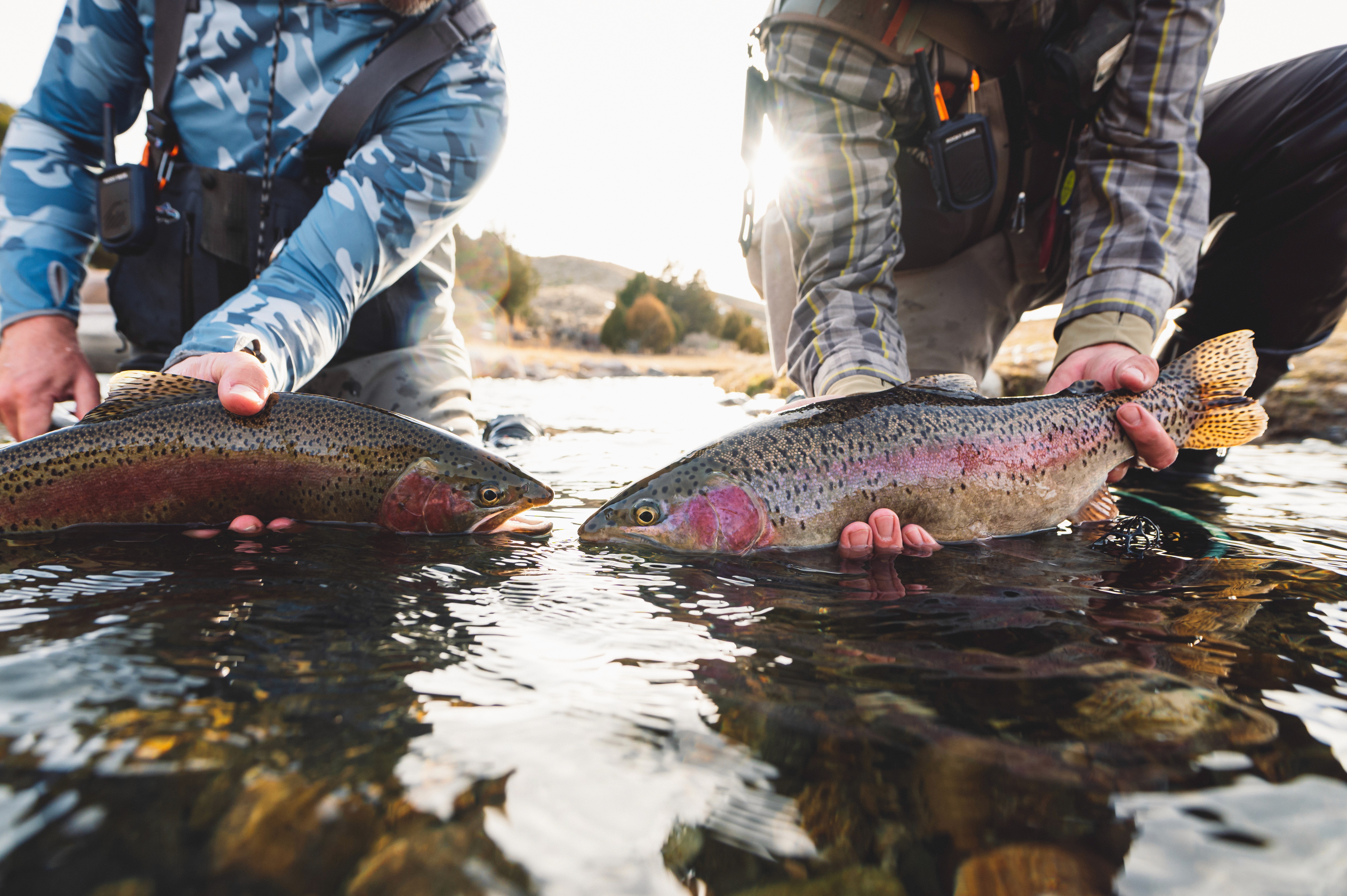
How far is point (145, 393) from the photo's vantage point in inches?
104

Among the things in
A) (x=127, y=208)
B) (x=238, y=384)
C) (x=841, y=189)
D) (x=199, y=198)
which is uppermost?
(x=841, y=189)

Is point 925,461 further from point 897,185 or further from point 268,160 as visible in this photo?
point 268,160

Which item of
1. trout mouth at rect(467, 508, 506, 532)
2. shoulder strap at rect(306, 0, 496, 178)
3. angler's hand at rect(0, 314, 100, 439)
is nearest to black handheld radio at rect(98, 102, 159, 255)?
angler's hand at rect(0, 314, 100, 439)

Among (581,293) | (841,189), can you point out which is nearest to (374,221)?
(841,189)

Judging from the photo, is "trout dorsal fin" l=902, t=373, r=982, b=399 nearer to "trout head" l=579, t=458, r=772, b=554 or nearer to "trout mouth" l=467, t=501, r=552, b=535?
"trout head" l=579, t=458, r=772, b=554

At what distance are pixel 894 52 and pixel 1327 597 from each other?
126 inches

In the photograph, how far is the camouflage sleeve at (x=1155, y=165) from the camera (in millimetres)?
3439

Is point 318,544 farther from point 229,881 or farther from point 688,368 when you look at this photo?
point 688,368

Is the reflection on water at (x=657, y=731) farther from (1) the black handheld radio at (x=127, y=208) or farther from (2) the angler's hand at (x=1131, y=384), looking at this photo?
(1) the black handheld radio at (x=127, y=208)

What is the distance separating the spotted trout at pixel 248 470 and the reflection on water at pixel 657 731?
45cm

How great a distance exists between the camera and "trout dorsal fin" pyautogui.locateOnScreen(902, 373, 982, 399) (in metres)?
2.88

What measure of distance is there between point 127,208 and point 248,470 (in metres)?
2.03

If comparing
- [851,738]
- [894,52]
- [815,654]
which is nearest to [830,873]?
[851,738]

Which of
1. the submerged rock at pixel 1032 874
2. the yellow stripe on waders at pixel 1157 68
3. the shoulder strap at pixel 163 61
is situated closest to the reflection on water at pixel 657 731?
the submerged rock at pixel 1032 874
